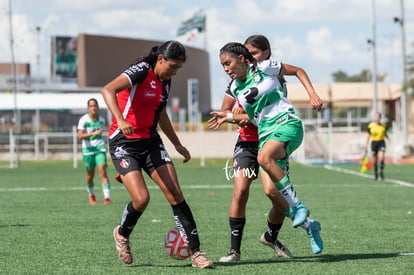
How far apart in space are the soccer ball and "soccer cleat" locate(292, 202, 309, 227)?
1.06 meters

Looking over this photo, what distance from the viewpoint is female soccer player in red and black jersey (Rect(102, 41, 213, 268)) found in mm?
8594

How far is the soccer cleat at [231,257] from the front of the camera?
930 centimetres

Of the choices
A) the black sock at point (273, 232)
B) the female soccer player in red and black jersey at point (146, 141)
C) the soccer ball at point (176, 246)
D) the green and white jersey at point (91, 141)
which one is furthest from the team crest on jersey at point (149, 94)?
the green and white jersey at point (91, 141)

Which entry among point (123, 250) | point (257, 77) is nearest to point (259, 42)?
point (257, 77)

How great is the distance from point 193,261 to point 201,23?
297 feet

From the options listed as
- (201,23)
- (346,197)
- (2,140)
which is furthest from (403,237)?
(201,23)

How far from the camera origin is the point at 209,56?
112438 millimetres

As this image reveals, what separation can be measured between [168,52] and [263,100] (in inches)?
42.5

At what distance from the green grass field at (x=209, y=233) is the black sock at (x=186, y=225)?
23cm

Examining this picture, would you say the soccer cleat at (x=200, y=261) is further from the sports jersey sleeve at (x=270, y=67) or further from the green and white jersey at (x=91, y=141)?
the green and white jersey at (x=91, y=141)

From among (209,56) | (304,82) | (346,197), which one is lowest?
(346,197)

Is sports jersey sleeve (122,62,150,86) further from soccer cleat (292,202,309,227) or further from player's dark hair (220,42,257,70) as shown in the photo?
soccer cleat (292,202,309,227)

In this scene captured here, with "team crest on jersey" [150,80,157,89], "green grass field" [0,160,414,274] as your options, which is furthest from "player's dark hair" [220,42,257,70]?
"green grass field" [0,160,414,274]

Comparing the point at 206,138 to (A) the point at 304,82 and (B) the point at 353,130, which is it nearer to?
(B) the point at 353,130
